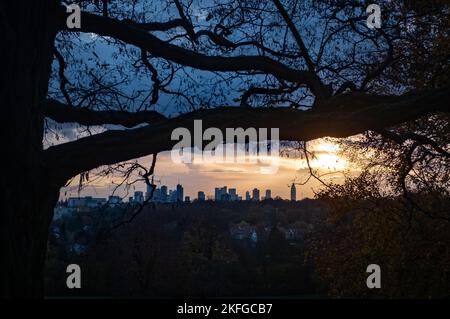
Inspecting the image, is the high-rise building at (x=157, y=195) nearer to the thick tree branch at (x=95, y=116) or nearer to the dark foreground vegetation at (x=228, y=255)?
the thick tree branch at (x=95, y=116)

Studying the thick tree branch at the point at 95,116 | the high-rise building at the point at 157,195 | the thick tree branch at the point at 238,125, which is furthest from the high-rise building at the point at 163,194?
the thick tree branch at the point at 238,125

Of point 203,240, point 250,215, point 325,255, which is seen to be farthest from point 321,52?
point 203,240

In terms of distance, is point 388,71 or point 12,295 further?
point 388,71

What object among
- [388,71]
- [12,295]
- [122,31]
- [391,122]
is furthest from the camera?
[388,71]

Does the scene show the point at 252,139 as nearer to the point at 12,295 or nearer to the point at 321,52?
the point at 12,295

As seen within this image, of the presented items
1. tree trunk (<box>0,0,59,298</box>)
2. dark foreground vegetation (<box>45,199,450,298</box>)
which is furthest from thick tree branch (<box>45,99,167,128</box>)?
dark foreground vegetation (<box>45,199,450,298</box>)

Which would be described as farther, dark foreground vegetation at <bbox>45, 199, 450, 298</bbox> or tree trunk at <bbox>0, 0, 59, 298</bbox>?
dark foreground vegetation at <bbox>45, 199, 450, 298</bbox>

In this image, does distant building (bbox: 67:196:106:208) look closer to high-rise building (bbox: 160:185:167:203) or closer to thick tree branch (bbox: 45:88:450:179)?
high-rise building (bbox: 160:185:167:203)

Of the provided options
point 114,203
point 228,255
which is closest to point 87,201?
point 114,203
